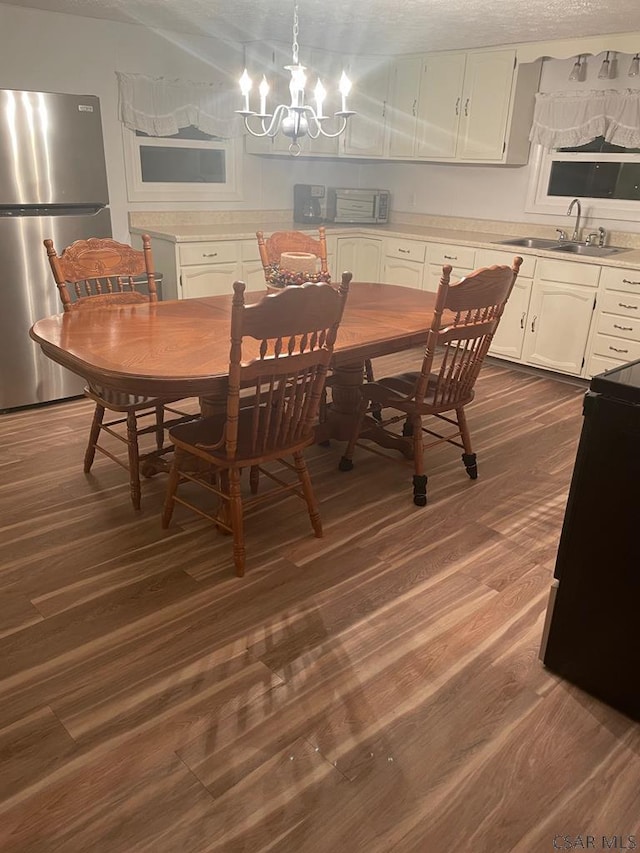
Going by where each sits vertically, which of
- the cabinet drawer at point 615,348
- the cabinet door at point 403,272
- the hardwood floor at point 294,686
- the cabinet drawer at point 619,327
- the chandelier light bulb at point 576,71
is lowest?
the hardwood floor at point 294,686

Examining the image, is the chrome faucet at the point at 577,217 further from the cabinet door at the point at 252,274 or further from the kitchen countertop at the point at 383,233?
the cabinet door at the point at 252,274

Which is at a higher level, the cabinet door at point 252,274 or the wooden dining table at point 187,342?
the wooden dining table at point 187,342

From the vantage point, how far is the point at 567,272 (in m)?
4.29

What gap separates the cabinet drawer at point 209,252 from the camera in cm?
439

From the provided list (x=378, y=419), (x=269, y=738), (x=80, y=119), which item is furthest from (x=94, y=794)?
(x=80, y=119)

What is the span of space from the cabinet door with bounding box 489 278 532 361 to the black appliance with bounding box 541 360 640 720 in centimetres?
296

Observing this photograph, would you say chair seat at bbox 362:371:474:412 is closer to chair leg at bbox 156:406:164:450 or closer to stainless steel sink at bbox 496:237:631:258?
chair leg at bbox 156:406:164:450

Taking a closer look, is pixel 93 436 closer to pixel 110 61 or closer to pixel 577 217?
pixel 110 61

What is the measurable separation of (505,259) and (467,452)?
84.1 inches

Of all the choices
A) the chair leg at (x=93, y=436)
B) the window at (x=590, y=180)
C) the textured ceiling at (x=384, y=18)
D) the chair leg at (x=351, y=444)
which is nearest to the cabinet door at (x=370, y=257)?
the window at (x=590, y=180)

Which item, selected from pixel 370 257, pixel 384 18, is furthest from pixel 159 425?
pixel 370 257

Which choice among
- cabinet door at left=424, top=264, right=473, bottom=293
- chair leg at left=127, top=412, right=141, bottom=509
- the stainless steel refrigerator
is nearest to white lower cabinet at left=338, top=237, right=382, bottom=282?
cabinet door at left=424, top=264, right=473, bottom=293

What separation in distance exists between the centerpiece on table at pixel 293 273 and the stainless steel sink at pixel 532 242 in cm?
241

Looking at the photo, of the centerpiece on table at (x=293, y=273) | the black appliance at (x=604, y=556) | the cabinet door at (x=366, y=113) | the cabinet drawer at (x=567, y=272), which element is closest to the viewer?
the black appliance at (x=604, y=556)
